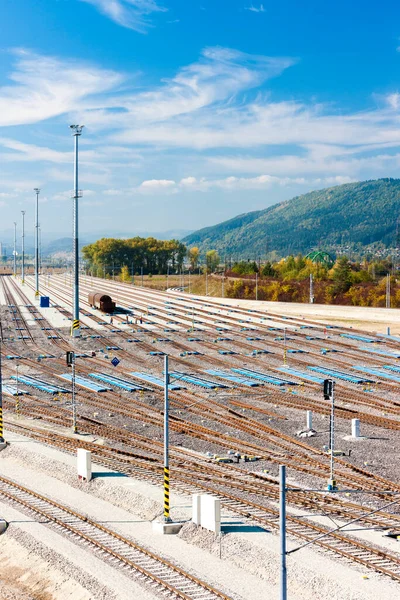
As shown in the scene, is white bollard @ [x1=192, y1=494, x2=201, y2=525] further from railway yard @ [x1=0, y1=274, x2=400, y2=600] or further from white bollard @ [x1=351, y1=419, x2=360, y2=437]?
white bollard @ [x1=351, y1=419, x2=360, y2=437]

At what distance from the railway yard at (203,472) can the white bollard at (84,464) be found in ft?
1.18

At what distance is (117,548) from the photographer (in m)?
20.5

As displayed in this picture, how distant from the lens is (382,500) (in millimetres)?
24141

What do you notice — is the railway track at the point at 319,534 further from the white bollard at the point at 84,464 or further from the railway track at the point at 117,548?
the white bollard at the point at 84,464

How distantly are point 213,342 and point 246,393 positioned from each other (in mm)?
24564

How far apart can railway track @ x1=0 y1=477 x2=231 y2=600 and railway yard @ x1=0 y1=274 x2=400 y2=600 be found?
0.06 meters

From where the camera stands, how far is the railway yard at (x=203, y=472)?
18.7 metres

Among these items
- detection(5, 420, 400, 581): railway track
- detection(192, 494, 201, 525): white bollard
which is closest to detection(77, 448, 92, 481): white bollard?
detection(5, 420, 400, 581): railway track

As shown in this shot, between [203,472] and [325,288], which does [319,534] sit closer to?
[203,472]

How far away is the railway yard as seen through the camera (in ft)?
61.2

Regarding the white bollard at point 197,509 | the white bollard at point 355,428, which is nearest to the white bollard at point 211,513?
the white bollard at point 197,509

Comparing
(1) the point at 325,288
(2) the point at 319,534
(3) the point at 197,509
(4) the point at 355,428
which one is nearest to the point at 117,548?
(3) the point at 197,509

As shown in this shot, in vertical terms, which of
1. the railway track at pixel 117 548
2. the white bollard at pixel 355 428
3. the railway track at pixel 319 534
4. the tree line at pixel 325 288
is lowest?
the railway track at pixel 117 548

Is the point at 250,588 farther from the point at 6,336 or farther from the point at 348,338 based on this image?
the point at 6,336
